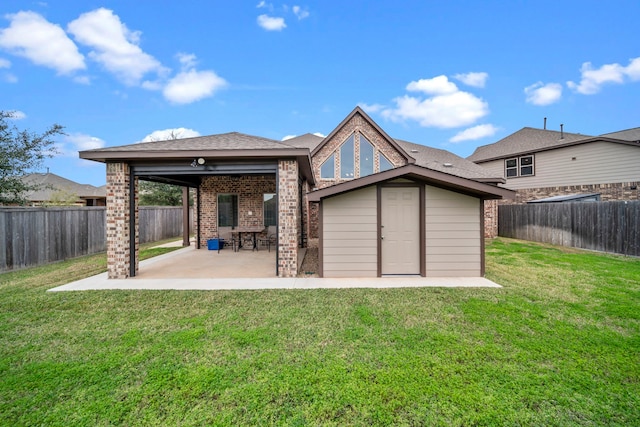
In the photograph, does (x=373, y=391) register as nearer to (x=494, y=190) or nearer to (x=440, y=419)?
(x=440, y=419)

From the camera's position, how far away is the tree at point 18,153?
9352 millimetres

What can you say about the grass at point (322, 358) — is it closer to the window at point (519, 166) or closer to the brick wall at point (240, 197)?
→ the brick wall at point (240, 197)

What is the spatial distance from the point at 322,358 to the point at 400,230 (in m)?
4.33

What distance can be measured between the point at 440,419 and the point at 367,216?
4.74 meters

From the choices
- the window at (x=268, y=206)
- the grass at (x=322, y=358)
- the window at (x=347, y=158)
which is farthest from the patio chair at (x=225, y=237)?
the window at (x=347, y=158)

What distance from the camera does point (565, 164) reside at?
15227mm

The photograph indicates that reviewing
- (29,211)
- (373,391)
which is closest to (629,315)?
(373,391)

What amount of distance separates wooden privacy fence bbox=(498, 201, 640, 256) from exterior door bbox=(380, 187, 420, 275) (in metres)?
8.08

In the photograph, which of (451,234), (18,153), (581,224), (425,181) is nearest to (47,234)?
(18,153)

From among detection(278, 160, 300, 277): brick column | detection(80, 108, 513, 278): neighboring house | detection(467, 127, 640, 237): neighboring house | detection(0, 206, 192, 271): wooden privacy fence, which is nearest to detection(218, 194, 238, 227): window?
detection(0, 206, 192, 271): wooden privacy fence

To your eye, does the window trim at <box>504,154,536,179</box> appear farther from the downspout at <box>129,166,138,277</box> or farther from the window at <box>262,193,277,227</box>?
the downspout at <box>129,166,138,277</box>

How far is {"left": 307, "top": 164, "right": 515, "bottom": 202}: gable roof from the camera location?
625 cm

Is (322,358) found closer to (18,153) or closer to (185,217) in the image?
(185,217)

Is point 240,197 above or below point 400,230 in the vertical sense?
above
